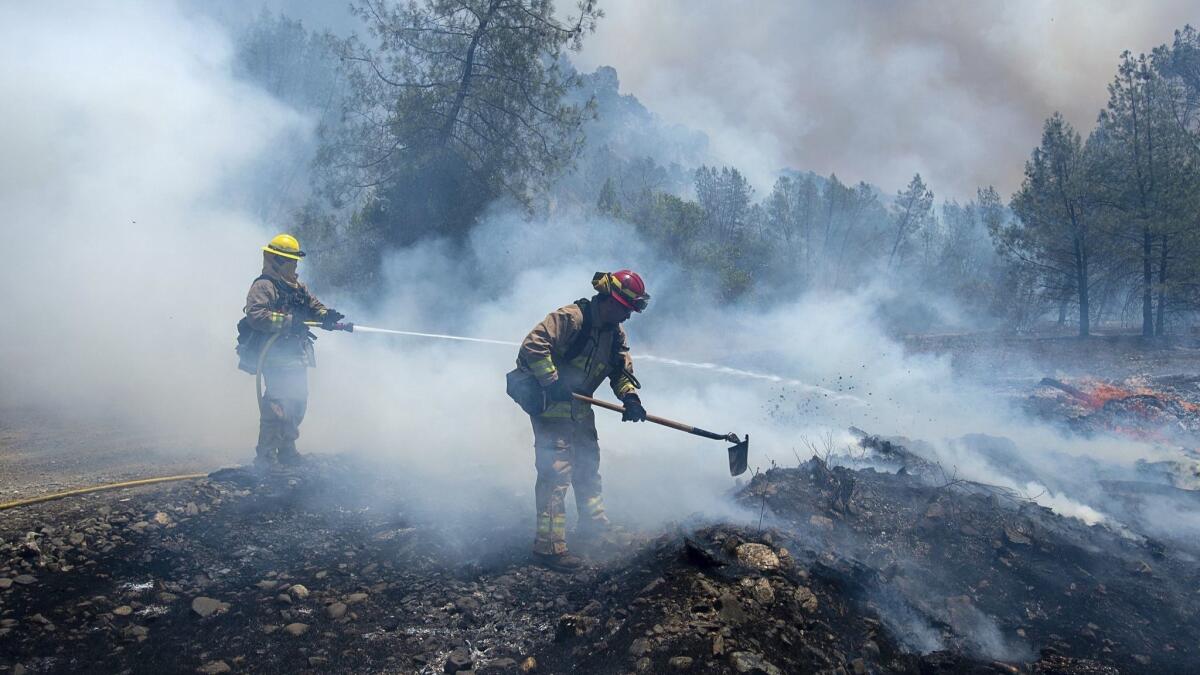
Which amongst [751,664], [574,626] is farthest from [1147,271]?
[574,626]

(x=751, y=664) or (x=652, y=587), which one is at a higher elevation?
(x=652, y=587)

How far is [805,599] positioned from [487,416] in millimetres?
6280

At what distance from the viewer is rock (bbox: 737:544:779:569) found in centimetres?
407

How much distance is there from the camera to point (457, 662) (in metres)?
3.44

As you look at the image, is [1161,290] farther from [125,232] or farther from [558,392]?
[125,232]

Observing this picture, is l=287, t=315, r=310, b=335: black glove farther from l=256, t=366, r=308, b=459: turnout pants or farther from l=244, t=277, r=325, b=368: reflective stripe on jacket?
l=256, t=366, r=308, b=459: turnout pants

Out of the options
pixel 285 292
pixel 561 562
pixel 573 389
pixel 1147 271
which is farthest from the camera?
pixel 1147 271

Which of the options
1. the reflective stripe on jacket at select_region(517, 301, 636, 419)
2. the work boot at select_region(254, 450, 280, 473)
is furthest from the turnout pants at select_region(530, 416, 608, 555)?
the work boot at select_region(254, 450, 280, 473)

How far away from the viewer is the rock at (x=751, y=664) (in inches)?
123

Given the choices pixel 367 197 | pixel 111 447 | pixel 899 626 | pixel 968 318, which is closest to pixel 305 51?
pixel 367 197

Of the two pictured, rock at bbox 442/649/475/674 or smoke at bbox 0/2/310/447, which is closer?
rock at bbox 442/649/475/674

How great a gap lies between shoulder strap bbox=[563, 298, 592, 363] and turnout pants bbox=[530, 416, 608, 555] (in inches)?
19.9

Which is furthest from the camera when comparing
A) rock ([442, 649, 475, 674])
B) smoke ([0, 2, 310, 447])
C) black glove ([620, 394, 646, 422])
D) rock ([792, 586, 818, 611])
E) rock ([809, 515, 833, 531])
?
smoke ([0, 2, 310, 447])

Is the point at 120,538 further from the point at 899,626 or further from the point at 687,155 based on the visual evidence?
the point at 687,155
